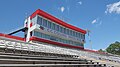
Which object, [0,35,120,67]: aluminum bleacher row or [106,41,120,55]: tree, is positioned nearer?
[0,35,120,67]: aluminum bleacher row

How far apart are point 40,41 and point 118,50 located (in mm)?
42972

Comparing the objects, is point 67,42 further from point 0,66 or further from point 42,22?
point 0,66

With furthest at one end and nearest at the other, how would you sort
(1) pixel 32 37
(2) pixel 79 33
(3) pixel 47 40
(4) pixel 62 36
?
(2) pixel 79 33
(4) pixel 62 36
(3) pixel 47 40
(1) pixel 32 37

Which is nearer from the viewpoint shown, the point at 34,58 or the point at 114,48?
the point at 34,58

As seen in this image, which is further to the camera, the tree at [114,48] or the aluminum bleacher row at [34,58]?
the tree at [114,48]

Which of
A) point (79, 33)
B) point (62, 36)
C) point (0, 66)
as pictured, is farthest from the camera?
point (79, 33)

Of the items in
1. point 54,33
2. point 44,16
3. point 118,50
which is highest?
point 44,16

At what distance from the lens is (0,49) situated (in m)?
9.95

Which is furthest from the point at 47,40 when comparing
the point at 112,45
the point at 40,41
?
the point at 112,45

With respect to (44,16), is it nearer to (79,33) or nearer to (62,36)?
(62,36)

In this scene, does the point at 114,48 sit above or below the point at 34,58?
below

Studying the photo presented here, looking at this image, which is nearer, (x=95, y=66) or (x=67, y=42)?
(x=95, y=66)

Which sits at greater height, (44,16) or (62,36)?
(44,16)

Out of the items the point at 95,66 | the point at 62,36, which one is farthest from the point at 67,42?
the point at 95,66
